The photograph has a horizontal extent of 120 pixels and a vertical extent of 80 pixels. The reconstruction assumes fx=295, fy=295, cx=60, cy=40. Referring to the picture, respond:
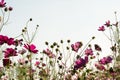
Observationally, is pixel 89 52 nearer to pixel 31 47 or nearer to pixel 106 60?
pixel 106 60

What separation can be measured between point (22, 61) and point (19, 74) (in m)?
0.44

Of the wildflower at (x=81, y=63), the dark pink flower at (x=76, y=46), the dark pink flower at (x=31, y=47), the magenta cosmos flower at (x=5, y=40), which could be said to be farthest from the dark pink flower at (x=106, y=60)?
the magenta cosmos flower at (x=5, y=40)

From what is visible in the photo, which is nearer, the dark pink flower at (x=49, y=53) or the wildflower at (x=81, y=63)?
the wildflower at (x=81, y=63)

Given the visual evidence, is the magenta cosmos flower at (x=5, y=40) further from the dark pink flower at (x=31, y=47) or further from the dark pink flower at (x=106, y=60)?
the dark pink flower at (x=106, y=60)

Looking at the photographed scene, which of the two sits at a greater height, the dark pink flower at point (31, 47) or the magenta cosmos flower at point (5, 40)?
the magenta cosmos flower at point (5, 40)

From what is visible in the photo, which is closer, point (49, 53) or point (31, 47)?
point (31, 47)

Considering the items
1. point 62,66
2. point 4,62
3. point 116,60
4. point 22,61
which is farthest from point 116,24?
point 4,62

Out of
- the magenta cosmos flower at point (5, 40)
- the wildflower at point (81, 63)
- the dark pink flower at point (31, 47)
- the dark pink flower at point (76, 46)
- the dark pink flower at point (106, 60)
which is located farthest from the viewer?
the dark pink flower at point (106, 60)

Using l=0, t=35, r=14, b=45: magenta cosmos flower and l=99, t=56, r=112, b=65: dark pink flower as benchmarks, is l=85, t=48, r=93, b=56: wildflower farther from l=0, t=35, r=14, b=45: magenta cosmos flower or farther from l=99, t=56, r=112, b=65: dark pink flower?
l=0, t=35, r=14, b=45: magenta cosmos flower

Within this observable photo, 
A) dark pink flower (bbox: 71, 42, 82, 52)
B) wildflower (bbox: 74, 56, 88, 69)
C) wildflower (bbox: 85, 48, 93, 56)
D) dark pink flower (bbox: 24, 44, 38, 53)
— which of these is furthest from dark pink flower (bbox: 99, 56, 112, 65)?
dark pink flower (bbox: 24, 44, 38, 53)

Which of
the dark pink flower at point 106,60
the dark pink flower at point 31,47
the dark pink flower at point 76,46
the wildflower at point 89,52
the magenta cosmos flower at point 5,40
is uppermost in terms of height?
the magenta cosmos flower at point 5,40

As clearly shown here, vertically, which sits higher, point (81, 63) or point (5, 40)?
point (5, 40)

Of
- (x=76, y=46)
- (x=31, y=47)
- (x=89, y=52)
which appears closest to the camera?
(x=31, y=47)

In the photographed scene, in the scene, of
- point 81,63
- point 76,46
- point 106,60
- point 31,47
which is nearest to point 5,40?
point 31,47
